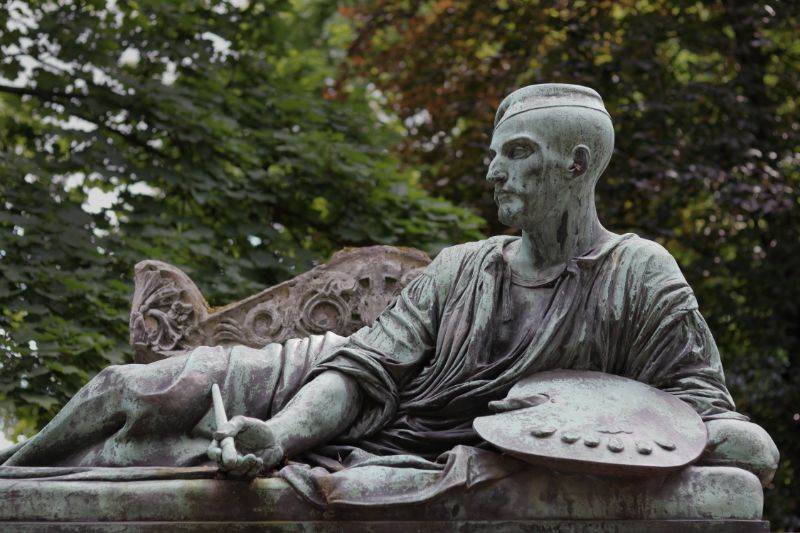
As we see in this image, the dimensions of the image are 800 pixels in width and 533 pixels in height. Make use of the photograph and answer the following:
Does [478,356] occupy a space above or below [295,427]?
above

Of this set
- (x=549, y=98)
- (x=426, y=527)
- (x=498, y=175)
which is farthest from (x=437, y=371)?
(x=549, y=98)

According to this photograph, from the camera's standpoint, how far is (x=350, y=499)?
19.8 feet

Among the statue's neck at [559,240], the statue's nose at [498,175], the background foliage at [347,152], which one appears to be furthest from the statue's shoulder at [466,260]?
the background foliage at [347,152]

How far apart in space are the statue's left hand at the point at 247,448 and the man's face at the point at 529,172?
4.30ft

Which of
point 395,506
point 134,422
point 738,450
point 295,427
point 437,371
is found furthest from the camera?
point 437,371

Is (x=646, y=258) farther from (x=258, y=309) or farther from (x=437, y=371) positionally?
(x=258, y=309)

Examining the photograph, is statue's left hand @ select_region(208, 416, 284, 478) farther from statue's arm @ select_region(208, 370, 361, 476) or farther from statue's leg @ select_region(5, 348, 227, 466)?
statue's leg @ select_region(5, 348, 227, 466)

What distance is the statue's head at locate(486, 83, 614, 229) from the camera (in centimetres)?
668

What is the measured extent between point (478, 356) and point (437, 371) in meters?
0.20

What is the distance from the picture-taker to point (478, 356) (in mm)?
6688

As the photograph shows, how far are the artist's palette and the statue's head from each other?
2.38 feet

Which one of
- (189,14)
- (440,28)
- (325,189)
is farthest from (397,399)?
(440,28)

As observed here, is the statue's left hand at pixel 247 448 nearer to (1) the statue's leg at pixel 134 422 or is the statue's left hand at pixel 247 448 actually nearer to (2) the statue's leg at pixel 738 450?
(1) the statue's leg at pixel 134 422

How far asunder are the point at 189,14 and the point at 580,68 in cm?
338
